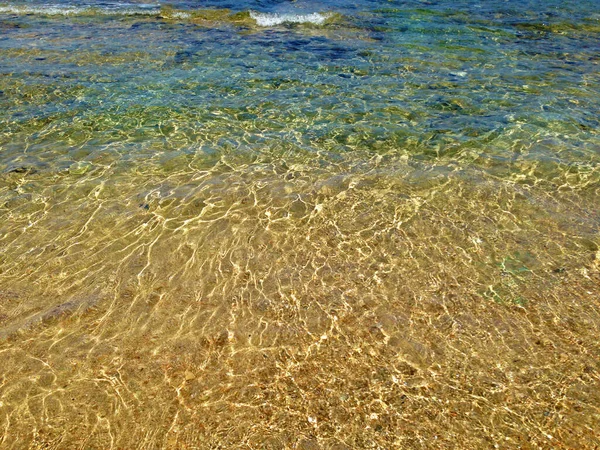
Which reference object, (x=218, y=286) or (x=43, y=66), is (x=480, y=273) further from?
(x=43, y=66)

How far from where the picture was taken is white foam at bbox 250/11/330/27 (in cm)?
1966

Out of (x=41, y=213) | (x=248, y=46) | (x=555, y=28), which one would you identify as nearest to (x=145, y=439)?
(x=41, y=213)

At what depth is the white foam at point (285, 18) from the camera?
19.7 metres

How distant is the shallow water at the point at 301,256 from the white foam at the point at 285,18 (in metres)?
6.74

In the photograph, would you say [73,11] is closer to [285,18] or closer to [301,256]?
[285,18]

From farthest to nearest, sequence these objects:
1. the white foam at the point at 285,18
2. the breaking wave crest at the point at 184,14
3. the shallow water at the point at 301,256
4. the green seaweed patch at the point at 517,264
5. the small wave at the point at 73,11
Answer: the small wave at the point at 73,11
the breaking wave crest at the point at 184,14
the white foam at the point at 285,18
the green seaweed patch at the point at 517,264
the shallow water at the point at 301,256

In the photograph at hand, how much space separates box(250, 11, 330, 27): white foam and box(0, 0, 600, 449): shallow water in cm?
674

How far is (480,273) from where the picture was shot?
22.3 feet

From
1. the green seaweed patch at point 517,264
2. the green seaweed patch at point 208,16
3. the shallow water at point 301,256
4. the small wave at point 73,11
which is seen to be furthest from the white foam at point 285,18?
the green seaweed patch at point 517,264

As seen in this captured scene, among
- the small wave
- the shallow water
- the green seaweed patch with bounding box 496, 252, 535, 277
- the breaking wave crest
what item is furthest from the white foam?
the green seaweed patch with bounding box 496, 252, 535, 277

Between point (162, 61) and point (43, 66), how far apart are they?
4.11 meters

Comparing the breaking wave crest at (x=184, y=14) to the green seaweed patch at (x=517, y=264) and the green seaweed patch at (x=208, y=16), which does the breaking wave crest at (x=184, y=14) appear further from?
the green seaweed patch at (x=517, y=264)

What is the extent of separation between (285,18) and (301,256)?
16929 millimetres

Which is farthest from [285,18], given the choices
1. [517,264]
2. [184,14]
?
[517,264]
